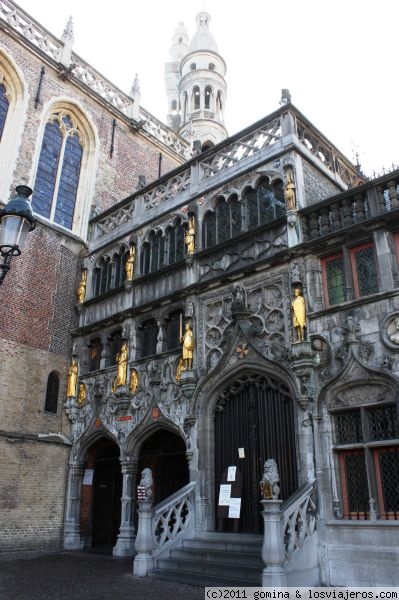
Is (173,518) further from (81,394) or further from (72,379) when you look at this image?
(72,379)

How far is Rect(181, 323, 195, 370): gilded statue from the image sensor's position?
13938mm

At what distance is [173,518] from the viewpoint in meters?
12.8

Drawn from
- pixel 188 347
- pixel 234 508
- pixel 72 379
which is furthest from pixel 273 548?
pixel 72 379

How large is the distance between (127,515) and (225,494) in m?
3.86

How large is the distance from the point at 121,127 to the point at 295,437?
59.9 feet

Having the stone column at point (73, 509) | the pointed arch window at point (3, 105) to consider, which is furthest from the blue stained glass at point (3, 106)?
the stone column at point (73, 509)

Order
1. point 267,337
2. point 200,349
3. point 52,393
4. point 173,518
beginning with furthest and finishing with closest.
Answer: point 52,393 < point 200,349 < point 173,518 < point 267,337

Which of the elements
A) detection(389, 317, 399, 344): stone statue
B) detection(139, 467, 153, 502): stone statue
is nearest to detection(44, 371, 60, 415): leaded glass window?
detection(139, 467, 153, 502): stone statue

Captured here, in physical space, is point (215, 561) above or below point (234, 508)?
below

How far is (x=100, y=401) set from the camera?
1683 cm

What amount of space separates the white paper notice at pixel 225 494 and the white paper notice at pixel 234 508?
109 millimetres

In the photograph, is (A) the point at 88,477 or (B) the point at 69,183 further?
(B) the point at 69,183

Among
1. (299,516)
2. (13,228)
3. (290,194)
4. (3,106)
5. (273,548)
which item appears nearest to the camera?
(13,228)

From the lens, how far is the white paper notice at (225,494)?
12078mm
